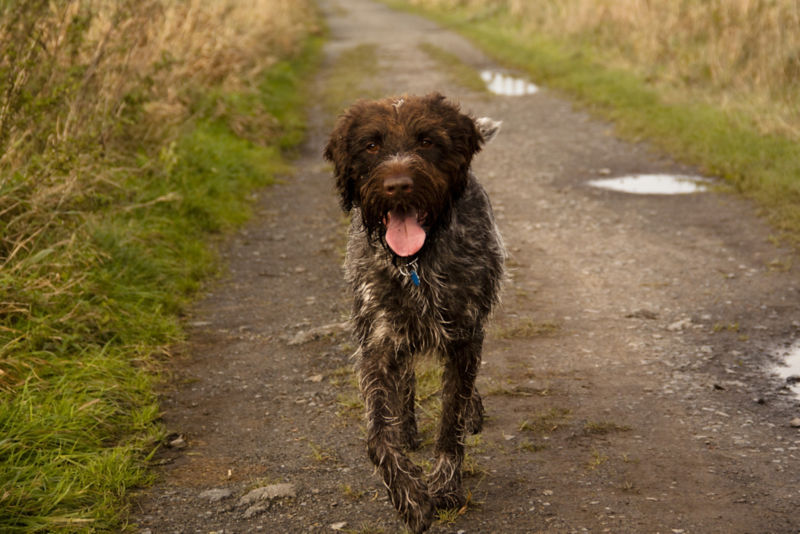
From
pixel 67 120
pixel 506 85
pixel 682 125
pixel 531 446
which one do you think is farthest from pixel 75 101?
pixel 506 85

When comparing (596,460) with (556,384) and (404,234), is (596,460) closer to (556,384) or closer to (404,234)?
(556,384)

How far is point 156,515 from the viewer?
4074mm

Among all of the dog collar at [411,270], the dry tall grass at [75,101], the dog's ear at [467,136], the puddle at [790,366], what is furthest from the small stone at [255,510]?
the puddle at [790,366]

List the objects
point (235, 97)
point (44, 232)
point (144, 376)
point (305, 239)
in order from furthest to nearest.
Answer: point (235, 97) < point (305, 239) < point (44, 232) < point (144, 376)

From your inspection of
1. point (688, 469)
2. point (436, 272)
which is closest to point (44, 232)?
point (436, 272)

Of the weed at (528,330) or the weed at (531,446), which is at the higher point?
the weed at (531,446)

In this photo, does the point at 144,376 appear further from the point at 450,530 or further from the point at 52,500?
the point at 450,530

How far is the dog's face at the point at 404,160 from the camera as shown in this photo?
3760mm

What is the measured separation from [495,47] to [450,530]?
1761 centimetres

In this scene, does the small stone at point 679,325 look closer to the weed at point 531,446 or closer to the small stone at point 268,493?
the weed at point 531,446

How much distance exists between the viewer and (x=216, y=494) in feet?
13.9

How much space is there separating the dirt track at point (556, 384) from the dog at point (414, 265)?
0.32 meters

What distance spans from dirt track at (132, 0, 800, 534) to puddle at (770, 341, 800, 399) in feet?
0.31

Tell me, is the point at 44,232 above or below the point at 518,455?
above
